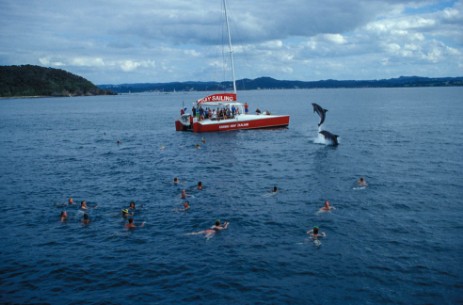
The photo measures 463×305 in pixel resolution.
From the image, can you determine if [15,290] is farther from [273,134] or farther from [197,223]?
[273,134]

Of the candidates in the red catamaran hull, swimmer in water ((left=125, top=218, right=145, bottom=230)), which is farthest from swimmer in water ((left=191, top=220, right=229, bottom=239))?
the red catamaran hull

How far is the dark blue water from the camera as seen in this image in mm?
15023

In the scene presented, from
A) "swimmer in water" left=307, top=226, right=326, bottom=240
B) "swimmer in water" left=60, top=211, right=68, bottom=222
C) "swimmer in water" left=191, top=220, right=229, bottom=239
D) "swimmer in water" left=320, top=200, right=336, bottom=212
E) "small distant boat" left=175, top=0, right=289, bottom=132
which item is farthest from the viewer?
"small distant boat" left=175, top=0, right=289, bottom=132

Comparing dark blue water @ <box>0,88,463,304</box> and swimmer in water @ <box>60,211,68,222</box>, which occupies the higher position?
swimmer in water @ <box>60,211,68,222</box>

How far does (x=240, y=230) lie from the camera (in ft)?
66.9

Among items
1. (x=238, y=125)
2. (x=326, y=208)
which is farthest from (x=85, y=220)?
(x=238, y=125)

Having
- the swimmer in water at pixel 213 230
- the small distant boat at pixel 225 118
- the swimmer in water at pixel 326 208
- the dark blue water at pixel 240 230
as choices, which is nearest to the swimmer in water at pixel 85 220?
the dark blue water at pixel 240 230

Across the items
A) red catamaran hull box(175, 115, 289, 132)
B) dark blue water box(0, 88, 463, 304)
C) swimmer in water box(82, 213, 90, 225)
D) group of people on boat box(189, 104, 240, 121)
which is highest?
group of people on boat box(189, 104, 240, 121)

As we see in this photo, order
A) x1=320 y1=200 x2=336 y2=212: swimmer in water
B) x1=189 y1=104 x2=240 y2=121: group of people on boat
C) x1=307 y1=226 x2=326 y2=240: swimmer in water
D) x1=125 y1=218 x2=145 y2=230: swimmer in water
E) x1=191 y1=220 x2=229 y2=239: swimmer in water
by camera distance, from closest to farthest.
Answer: x1=307 y1=226 x2=326 y2=240: swimmer in water
x1=191 y1=220 x2=229 y2=239: swimmer in water
x1=125 y1=218 x2=145 y2=230: swimmer in water
x1=320 y1=200 x2=336 y2=212: swimmer in water
x1=189 y1=104 x2=240 y2=121: group of people on boat

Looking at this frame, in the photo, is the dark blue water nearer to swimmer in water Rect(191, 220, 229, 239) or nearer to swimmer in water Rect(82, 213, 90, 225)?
swimmer in water Rect(82, 213, 90, 225)

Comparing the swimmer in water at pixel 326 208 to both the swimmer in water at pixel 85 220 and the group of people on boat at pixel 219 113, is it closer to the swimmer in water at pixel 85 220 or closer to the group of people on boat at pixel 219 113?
the swimmer in water at pixel 85 220

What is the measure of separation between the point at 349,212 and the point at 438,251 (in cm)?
563

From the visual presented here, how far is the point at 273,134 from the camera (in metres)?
52.5

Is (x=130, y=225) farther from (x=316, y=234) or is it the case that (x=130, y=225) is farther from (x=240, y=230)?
(x=316, y=234)
